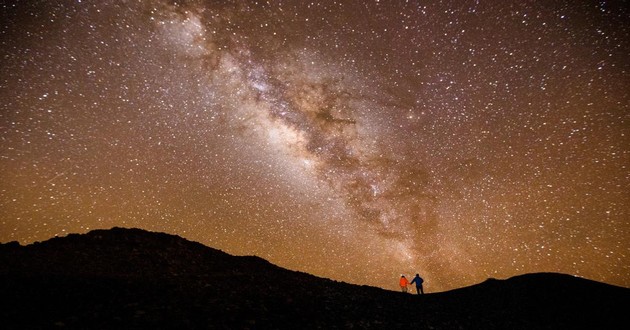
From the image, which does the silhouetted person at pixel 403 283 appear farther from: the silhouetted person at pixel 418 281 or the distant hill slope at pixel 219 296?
the distant hill slope at pixel 219 296

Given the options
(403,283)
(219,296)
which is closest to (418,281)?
(403,283)

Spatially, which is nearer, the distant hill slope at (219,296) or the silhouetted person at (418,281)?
the distant hill slope at (219,296)

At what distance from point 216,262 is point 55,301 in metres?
7.07

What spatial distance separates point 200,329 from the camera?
7355mm

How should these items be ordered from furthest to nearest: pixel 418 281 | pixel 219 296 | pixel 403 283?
1. pixel 403 283
2. pixel 418 281
3. pixel 219 296

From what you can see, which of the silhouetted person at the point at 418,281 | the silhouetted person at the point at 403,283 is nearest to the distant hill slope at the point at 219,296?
the silhouetted person at the point at 418,281

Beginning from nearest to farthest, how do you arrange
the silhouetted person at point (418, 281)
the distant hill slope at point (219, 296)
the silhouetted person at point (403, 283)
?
the distant hill slope at point (219, 296) < the silhouetted person at point (418, 281) < the silhouetted person at point (403, 283)

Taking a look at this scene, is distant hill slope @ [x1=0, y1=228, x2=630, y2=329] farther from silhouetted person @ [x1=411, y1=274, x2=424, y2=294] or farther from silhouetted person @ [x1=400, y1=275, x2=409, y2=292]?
silhouetted person @ [x1=400, y1=275, x2=409, y2=292]

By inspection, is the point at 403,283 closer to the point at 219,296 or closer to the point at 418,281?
the point at 418,281

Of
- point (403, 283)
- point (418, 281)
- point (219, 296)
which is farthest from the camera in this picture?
point (403, 283)

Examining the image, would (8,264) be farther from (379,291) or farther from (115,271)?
(379,291)

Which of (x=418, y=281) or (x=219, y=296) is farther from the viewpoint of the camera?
(x=418, y=281)

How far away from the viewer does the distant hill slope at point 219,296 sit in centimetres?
759

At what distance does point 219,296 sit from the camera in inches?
395
